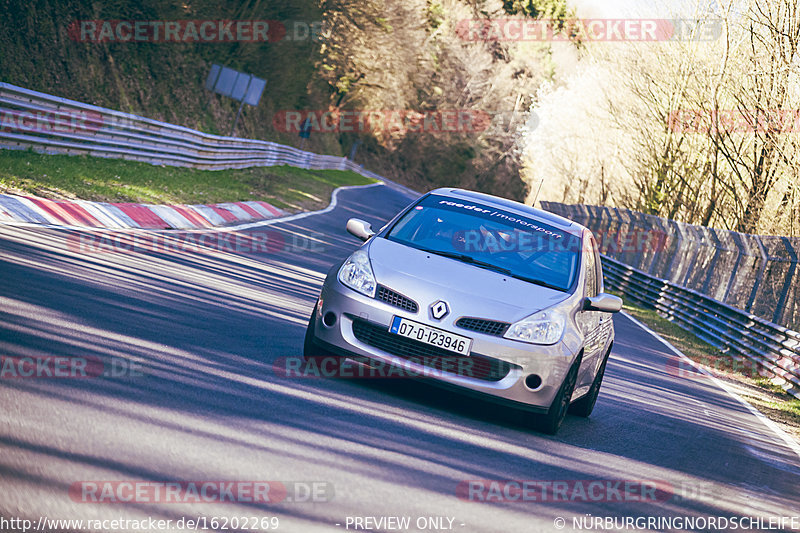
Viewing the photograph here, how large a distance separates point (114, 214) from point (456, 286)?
27.8ft

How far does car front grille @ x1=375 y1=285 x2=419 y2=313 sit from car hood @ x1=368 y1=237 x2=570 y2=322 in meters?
0.03

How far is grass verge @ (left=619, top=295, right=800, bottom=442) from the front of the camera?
1338 centimetres

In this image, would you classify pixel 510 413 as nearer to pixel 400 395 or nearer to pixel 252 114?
pixel 400 395

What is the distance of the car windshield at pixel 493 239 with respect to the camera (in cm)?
811

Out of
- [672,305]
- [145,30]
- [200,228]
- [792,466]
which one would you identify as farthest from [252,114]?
[792,466]

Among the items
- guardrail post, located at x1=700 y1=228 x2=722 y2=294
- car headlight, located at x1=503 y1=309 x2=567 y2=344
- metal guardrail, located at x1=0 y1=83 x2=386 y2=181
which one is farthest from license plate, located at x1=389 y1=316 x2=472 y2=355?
guardrail post, located at x1=700 y1=228 x2=722 y2=294

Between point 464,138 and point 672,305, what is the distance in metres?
73.2

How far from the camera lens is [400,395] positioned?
25.0 feet

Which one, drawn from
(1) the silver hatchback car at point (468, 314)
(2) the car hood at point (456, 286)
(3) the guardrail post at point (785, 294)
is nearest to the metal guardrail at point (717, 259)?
(3) the guardrail post at point (785, 294)

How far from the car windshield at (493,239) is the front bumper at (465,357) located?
914mm

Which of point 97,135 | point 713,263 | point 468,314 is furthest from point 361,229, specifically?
point 713,263

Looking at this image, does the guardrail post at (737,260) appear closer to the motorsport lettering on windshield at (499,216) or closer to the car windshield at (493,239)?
the motorsport lettering on windshield at (499,216)

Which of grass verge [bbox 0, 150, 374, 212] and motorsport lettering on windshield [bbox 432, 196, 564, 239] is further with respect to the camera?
grass verge [bbox 0, 150, 374, 212]

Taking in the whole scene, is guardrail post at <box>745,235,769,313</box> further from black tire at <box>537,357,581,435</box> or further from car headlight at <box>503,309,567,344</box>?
car headlight at <box>503,309,567,344</box>
